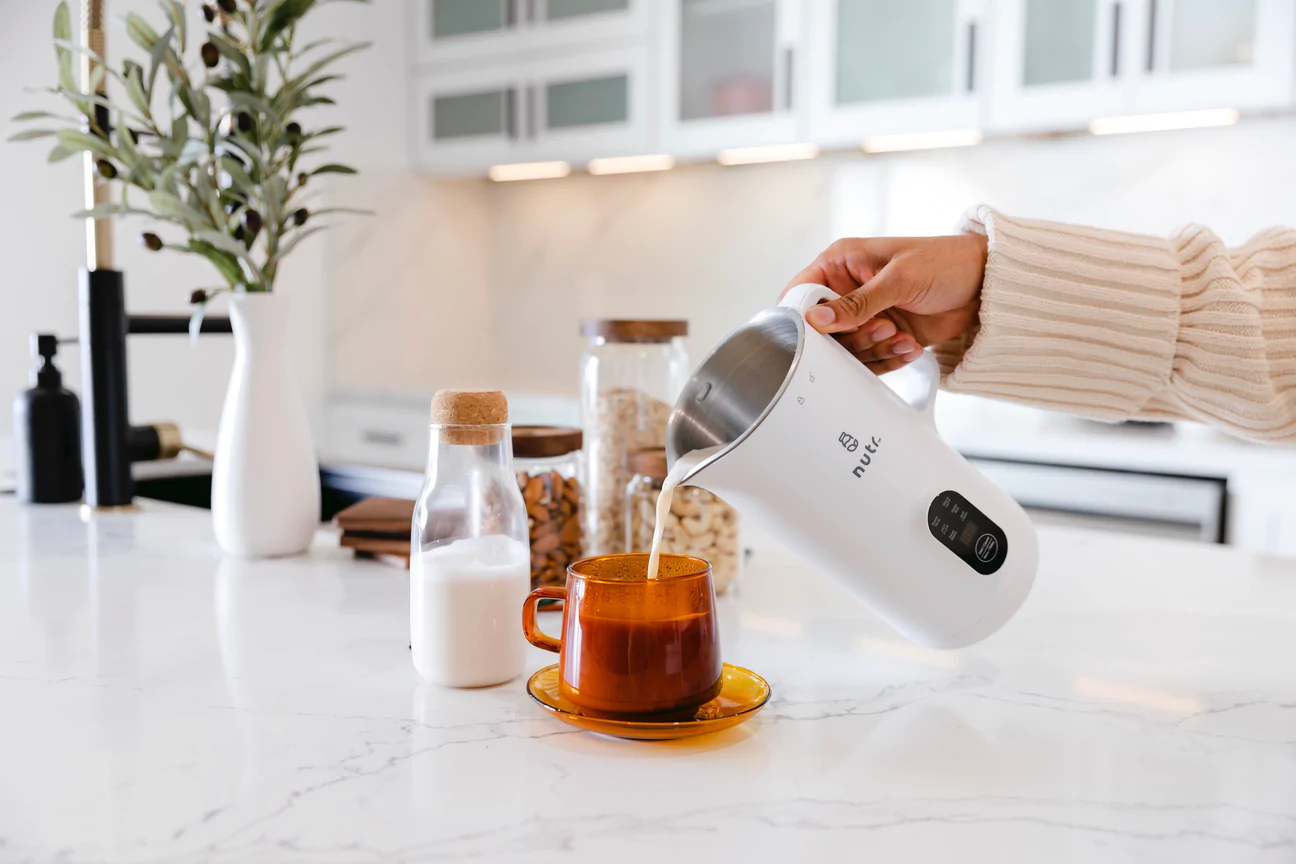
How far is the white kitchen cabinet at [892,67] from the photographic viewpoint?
7.88 feet

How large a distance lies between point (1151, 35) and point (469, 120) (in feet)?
6.20

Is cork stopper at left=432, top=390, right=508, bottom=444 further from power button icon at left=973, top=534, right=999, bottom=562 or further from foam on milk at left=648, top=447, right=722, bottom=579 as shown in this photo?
power button icon at left=973, top=534, right=999, bottom=562

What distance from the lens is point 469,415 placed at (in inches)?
29.0

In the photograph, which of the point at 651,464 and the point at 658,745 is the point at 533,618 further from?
the point at 651,464

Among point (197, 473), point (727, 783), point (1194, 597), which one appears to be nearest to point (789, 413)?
point (727, 783)

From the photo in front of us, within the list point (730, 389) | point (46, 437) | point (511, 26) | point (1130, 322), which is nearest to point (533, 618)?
point (730, 389)

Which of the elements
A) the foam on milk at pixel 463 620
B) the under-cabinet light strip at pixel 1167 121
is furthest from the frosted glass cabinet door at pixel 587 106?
the foam on milk at pixel 463 620

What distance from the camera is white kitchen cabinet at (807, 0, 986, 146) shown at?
7.88ft

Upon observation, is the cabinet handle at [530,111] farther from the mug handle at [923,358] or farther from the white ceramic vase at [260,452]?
the mug handle at [923,358]

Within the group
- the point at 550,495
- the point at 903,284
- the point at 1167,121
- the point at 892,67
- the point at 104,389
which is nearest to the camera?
the point at 903,284

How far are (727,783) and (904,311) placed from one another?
0.50 meters

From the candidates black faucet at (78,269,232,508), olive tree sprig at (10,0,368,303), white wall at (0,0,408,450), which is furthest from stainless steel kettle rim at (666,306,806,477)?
white wall at (0,0,408,450)

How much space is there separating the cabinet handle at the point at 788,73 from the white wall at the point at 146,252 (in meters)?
1.29

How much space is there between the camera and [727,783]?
0.58 meters
